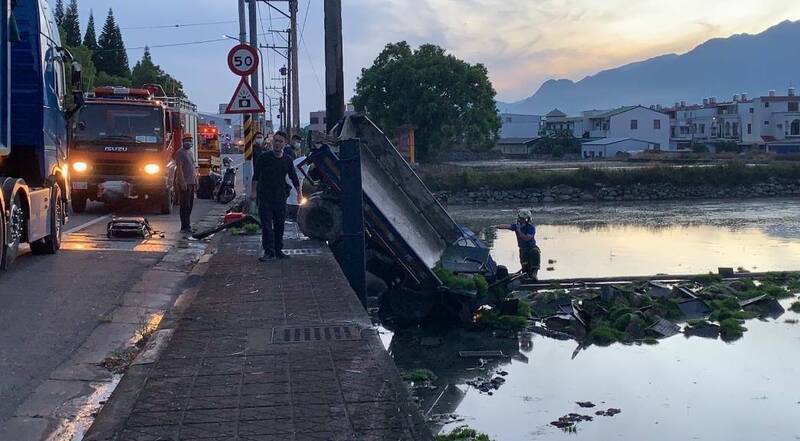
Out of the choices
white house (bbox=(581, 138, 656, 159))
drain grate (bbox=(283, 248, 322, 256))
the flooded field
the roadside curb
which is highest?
white house (bbox=(581, 138, 656, 159))

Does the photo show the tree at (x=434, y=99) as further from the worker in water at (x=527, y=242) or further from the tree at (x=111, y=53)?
the worker in water at (x=527, y=242)

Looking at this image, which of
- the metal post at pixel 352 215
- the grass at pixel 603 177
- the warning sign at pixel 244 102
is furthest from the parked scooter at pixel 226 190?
the grass at pixel 603 177

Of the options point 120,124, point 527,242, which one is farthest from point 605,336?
point 120,124

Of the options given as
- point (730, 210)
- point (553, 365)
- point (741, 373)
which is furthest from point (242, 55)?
point (730, 210)

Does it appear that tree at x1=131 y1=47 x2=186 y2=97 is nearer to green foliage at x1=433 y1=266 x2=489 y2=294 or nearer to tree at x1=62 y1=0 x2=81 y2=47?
tree at x1=62 y1=0 x2=81 y2=47

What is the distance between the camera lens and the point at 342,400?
565 cm

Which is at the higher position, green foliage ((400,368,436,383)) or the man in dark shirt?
the man in dark shirt

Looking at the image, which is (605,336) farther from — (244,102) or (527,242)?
(244,102)

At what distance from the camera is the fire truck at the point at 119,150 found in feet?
68.6

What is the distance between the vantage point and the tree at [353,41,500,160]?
2371 inches

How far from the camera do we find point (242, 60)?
16328 millimetres

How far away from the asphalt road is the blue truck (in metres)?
0.52

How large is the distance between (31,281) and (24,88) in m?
3.25

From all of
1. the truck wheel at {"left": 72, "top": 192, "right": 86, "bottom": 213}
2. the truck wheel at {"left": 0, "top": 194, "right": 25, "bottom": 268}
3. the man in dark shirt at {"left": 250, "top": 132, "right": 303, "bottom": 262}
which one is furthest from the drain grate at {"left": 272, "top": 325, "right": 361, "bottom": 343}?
the truck wheel at {"left": 72, "top": 192, "right": 86, "bottom": 213}
